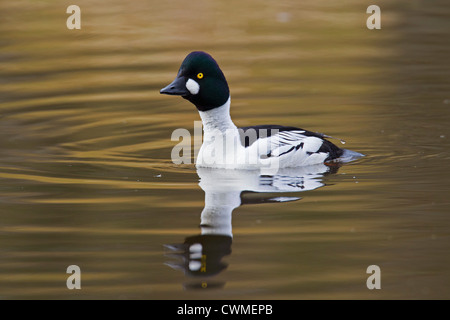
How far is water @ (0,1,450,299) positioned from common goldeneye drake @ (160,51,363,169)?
0.29 metres

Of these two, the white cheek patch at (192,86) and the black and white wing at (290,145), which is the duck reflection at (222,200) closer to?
the black and white wing at (290,145)

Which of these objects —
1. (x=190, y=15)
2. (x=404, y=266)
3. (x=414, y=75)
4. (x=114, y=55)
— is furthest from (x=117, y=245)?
(x=190, y=15)

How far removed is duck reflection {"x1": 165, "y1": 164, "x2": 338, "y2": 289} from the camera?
714 centimetres

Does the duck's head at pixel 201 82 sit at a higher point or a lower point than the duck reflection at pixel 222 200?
higher

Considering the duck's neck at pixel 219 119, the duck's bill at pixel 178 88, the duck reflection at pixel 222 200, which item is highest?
the duck's bill at pixel 178 88

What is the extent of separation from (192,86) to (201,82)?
0.14m

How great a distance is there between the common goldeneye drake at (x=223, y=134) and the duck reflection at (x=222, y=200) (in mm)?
126

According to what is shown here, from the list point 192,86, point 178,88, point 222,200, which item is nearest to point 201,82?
point 192,86

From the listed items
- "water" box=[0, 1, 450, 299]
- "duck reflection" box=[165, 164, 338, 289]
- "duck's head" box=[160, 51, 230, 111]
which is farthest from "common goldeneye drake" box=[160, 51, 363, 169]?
"water" box=[0, 1, 450, 299]

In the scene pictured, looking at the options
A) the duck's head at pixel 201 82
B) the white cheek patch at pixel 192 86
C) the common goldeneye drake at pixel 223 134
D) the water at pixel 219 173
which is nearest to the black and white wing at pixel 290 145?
the common goldeneye drake at pixel 223 134

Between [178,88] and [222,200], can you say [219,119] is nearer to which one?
[178,88]

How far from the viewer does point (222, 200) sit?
29.5ft

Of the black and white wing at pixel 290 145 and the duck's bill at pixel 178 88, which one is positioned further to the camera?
the black and white wing at pixel 290 145

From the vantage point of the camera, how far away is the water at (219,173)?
702 centimetres
